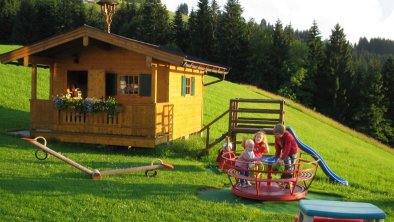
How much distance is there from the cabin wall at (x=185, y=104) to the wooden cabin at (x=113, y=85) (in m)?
0.04

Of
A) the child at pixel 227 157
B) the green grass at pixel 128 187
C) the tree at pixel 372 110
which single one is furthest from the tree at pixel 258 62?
the child at pixel 227 157

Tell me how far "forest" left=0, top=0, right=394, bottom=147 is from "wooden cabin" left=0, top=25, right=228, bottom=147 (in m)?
50.9

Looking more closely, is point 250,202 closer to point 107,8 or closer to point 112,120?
point 112,120

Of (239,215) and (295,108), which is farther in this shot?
(295,108)

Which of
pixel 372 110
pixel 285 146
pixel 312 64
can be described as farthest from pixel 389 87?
pixel 285 146

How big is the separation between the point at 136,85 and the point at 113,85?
1031mm

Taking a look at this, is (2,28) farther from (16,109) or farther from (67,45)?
(67,45)

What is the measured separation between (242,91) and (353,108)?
109ft

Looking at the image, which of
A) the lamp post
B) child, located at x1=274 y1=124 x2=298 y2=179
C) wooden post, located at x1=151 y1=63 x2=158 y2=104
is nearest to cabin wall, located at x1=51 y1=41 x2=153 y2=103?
wooden post, located at x1=151 y1=63 x2=158 y2=104

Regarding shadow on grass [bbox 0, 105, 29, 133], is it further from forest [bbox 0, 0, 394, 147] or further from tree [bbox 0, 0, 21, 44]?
tree [bbox 0, 0, 21, 44]

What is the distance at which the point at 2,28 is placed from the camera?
72438 millimetres

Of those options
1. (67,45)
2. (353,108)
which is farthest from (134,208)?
(353,108)

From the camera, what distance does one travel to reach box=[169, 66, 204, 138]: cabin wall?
18266 millimetres

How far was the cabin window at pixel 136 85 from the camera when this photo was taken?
17.4 m
